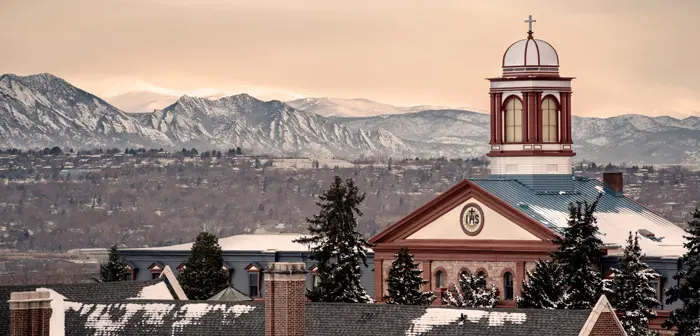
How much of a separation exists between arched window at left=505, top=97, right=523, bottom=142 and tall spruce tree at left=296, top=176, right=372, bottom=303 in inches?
615

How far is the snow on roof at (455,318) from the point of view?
6800 centimetres

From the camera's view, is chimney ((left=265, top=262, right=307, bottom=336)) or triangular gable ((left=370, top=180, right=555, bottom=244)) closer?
chimney ((left=265, top=262, right=307, bottom=336))

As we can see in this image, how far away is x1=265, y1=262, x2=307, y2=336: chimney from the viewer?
6631 centimetres

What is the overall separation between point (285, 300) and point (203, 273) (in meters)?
49.8

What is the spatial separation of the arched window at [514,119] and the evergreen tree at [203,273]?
17.2 meters

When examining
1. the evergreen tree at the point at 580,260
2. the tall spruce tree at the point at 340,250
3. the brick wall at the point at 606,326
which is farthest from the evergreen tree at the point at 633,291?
the brick wall at the point at 606,326

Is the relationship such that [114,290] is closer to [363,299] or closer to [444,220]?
[363,299]

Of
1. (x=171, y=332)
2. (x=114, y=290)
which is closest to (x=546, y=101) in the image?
(x=114, y=290)

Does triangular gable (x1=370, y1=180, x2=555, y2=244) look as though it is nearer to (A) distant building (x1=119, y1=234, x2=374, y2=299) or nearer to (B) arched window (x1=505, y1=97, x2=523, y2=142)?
(B) arched window (x1=505, y1=97, x2=523, y2=142)

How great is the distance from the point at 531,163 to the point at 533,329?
52.4m

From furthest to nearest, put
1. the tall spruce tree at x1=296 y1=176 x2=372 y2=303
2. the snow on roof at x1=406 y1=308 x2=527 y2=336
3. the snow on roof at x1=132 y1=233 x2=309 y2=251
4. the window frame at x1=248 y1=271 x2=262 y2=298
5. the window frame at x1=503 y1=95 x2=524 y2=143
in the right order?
the snow on roof at x1=132 y1=233 x2=309 y2=251
the window frame at x1=248 y1=271 x2=262 y2=298
the window frame at x1=503 y1=95 x2=524 y2=143
the tall spruce tree at x1=296 y1=176 x2=372 y2=303
the snow on roof at x1=406 y1=308 x2=527 y2=336

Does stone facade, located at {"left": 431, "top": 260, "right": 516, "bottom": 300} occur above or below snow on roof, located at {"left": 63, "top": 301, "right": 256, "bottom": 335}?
above

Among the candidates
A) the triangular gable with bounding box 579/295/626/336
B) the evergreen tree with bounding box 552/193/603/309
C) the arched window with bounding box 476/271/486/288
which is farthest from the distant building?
the triangular gable with bounding box 579/295/626/336

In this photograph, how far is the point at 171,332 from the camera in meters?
71.8
